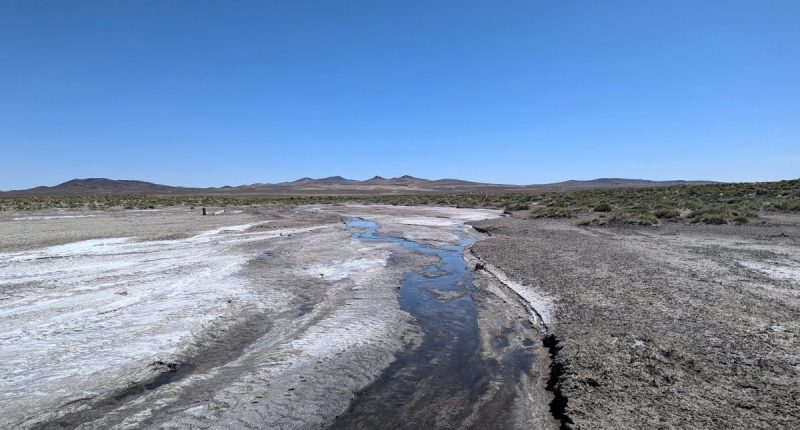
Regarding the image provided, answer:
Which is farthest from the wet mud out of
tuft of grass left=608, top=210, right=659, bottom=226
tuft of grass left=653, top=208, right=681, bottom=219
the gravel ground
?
tuft of grass left=653, top=208, right=681, bottom=219

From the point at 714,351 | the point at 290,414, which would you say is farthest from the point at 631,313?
the point at 290,414

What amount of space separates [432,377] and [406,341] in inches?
58.5

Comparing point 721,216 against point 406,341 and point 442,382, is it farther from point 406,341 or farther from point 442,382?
point 442,382

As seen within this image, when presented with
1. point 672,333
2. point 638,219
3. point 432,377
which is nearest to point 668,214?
point 638,219

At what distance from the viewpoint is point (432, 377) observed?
6.17 meters

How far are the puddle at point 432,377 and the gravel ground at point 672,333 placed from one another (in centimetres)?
118

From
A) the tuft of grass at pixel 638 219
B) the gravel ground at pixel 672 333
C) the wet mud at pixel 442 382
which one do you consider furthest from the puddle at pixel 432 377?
the tuft of grass at pixel 638 219

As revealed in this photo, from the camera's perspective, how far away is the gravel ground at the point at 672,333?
15.1 feet

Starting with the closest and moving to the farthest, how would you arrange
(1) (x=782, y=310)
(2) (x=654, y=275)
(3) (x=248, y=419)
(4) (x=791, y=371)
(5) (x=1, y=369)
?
(3) (x=248, y=419), (4) (x=791, y=371), (5) (x=1, y=369), (1) (x=782, y=310), (2) (x=654, y=275)

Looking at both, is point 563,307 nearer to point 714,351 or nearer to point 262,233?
point 714,351

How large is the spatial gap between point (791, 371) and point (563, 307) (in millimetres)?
3741

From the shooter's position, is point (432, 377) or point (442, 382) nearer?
point (442, 382)

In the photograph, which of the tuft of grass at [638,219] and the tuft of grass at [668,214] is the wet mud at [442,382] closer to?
the tuft of grass at [638,219]

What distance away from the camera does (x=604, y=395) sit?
197 inches
